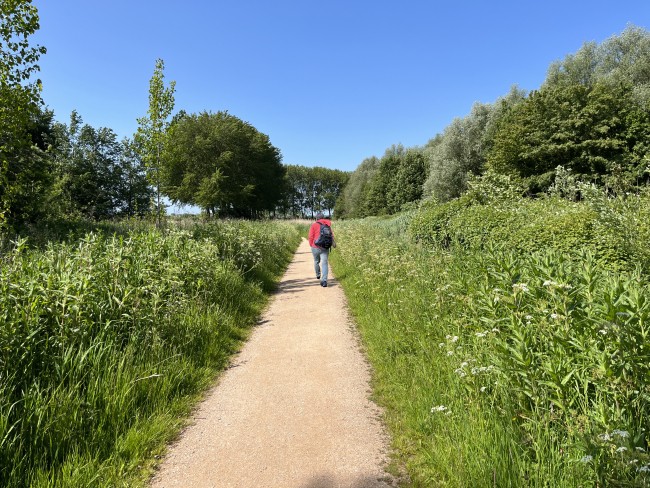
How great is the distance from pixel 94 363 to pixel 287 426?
192 centimetres

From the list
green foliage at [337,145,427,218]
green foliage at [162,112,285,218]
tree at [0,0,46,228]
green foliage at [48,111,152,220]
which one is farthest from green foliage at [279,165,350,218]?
tree at [0,0,46,228]

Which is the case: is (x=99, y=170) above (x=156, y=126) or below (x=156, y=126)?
above

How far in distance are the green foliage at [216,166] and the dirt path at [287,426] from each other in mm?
31307

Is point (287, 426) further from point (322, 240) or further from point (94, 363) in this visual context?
point (322, 240)

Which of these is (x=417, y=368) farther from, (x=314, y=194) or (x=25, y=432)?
(x=314, y=194)

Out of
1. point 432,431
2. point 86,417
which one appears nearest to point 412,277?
point 432,431

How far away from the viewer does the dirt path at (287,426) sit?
257 centimetres

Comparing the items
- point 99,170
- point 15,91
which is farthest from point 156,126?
point 99,170

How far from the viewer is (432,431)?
9.36 feet

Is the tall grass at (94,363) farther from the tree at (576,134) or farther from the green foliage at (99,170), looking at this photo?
the green foliage at (99,170)

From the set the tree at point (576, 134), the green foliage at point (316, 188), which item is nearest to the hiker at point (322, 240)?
the tree at point (576, 134)

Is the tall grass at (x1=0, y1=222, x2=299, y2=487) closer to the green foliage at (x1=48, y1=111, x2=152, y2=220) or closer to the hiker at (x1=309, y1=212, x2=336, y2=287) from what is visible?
the hiker at (x1=309, y1=212, x2=336, y2=287)

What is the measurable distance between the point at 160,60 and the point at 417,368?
12.8 m

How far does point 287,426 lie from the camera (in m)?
3.20
